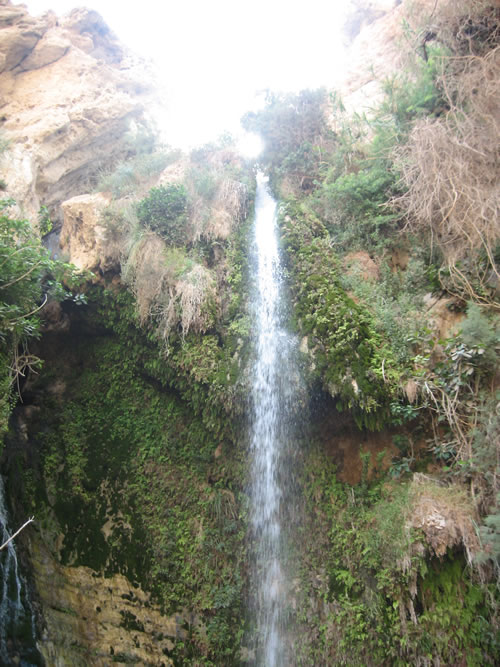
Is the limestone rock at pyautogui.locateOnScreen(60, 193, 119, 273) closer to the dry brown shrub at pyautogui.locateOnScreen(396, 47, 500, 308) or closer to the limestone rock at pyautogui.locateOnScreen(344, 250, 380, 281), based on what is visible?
the limestone rock at pyautogui.locateOnScreen(344, 250, 380, 281)

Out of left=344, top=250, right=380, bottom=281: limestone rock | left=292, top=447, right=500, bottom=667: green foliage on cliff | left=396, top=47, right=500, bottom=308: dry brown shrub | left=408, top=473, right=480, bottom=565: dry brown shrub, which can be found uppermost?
left=396, top=47, right=500, bottom=308: dry brown shrub

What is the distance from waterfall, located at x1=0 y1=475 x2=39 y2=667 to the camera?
5066mm

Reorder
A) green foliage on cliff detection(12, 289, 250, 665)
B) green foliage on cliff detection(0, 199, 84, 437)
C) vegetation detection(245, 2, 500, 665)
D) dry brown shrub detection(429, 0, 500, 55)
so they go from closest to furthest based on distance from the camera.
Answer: vegetation detection(245, 2, 500, 665), green foliage on cliff detection(0, 199, 84, 437), green foliage on cliff detection(12, 289, 250, 665), dry brown shrub detection(429, 0, 500, 55)

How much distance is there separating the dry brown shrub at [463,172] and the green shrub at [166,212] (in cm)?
434

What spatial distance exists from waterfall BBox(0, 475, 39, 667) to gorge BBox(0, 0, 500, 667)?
0.03 m

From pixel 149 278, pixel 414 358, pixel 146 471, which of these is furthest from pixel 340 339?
pixel 146 471

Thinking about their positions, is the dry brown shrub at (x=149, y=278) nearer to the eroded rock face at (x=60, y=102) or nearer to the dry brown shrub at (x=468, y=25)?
the eroded rock face at (x=60, y=102)

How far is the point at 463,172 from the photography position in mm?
5785

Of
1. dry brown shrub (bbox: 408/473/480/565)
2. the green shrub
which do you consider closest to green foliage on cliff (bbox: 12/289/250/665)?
the green shrub

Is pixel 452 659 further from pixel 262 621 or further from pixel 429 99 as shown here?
pixel 429 99

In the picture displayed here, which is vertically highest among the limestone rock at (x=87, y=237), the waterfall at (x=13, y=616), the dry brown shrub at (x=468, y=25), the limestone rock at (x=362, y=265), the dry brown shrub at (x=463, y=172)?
the dry brown shrub at (x=468, y=25)

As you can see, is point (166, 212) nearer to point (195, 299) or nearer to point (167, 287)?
point (167, 287)

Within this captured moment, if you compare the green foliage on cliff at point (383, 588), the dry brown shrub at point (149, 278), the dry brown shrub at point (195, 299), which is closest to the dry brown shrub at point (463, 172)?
the green foliage on cliff at point (383, 588)

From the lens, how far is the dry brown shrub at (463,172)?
5488 millimetres
